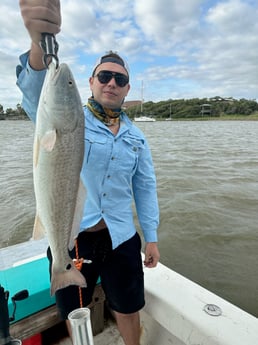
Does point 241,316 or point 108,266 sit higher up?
point 108,266

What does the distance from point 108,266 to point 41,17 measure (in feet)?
5.55

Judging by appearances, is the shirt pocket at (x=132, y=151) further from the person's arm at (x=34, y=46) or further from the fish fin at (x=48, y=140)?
the fish fin at (x=48, y=140)

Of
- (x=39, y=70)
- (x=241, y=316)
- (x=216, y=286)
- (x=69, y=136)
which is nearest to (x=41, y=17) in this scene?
(x=39, y=70)

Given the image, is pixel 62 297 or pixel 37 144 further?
pixel 62 297

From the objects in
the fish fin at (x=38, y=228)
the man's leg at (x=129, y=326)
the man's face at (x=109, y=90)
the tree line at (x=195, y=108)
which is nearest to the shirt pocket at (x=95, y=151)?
the man's face at (x=109, y=90)

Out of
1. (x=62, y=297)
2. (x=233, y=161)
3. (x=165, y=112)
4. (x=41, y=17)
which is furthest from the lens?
(x=165, y=112)

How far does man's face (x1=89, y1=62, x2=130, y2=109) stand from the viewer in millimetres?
2191

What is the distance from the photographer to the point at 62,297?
2164 millimetres

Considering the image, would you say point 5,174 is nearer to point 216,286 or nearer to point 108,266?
point 216,286

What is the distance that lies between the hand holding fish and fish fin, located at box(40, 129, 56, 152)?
516 millimetres

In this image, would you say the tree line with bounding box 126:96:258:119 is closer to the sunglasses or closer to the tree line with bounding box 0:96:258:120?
the tree line with bounding box 0:96:258:120

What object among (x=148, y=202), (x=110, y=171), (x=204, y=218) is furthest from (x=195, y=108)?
(x=110, y=171)

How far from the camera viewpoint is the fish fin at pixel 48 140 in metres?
1.45

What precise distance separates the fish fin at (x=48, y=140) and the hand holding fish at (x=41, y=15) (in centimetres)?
52
